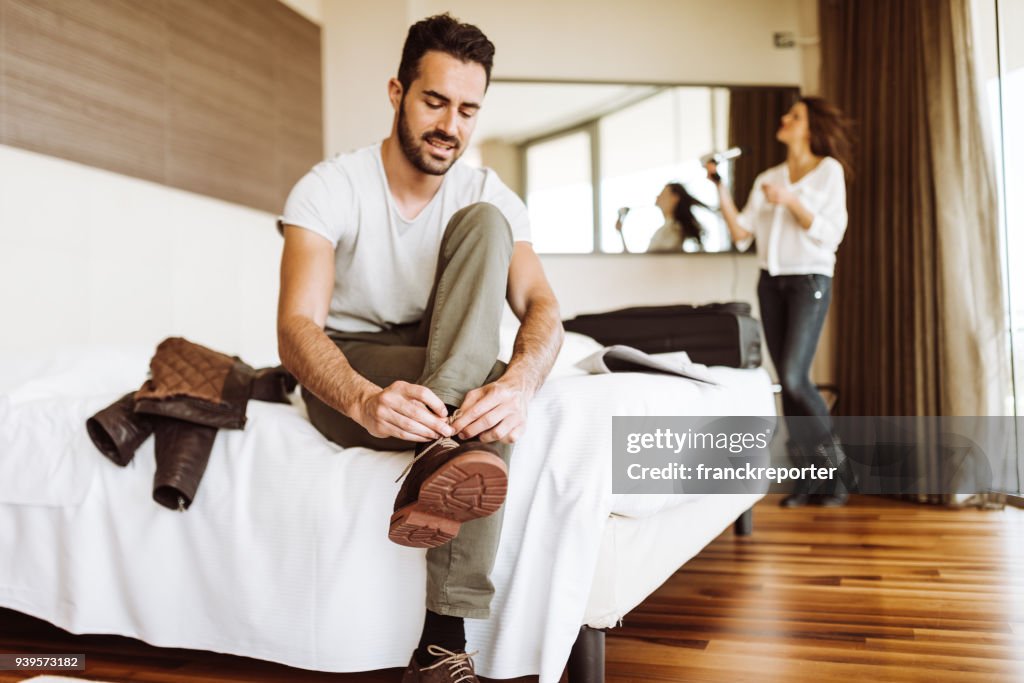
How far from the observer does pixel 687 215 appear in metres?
3.91

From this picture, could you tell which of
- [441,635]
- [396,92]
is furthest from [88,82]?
[441,635]

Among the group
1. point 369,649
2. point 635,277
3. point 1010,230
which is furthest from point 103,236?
point 1010,230

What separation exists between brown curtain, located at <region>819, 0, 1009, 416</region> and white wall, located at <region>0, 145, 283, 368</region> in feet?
7.89

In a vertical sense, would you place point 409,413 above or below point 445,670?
above

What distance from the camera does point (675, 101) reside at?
3.93 m

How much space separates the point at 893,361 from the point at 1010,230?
0.76m

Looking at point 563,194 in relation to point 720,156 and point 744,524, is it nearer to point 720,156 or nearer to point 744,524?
point 720,156

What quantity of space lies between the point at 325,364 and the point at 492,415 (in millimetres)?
353

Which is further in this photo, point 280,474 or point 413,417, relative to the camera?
point 280,474

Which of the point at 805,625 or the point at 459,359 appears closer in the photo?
the point at 459,359

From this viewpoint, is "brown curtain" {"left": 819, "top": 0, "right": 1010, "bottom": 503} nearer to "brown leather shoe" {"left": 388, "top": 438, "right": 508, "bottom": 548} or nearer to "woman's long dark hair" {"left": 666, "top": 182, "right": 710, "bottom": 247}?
"woman's long dark hair" {"left": 666, "top": 182, "right": 710, "bottom": 247}

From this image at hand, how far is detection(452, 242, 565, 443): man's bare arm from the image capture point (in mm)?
1188

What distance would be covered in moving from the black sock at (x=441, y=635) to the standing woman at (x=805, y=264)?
2.19 metres

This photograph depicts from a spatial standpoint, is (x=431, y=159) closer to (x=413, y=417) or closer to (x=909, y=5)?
(x=413, y=417)
